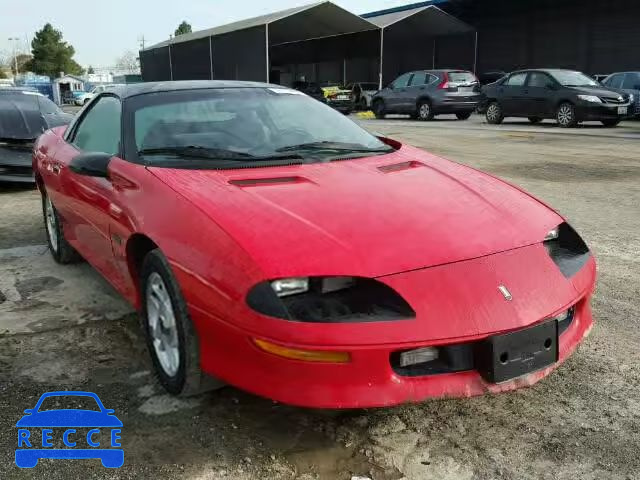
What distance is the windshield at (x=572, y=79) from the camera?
15.2 m

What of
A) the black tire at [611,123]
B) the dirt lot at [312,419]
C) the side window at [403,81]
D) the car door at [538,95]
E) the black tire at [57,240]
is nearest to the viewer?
the dirt lot at [312,419]

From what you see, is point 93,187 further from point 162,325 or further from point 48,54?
point 48,54

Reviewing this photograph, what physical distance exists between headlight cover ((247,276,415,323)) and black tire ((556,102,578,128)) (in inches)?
574

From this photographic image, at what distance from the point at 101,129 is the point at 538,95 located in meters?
14.2

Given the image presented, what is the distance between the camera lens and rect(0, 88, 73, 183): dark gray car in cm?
738

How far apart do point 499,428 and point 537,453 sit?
0.19 meters

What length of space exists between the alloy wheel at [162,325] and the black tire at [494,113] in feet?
51.8

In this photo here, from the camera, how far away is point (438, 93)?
1869 cm

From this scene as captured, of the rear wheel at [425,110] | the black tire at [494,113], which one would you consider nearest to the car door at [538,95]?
the black tire at [494,113]

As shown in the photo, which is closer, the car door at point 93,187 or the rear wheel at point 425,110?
the car door at point 93,187

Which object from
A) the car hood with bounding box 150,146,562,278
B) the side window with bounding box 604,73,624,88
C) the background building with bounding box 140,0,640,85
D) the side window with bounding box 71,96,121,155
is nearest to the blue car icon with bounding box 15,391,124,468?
the car hood with bounding box 150,146,562,278

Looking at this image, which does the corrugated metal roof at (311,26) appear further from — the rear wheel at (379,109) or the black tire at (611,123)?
the black tire at (611,123)

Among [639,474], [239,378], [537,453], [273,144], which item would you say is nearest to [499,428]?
[537,453]

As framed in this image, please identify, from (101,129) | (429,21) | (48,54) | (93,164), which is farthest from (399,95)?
(48,54)
